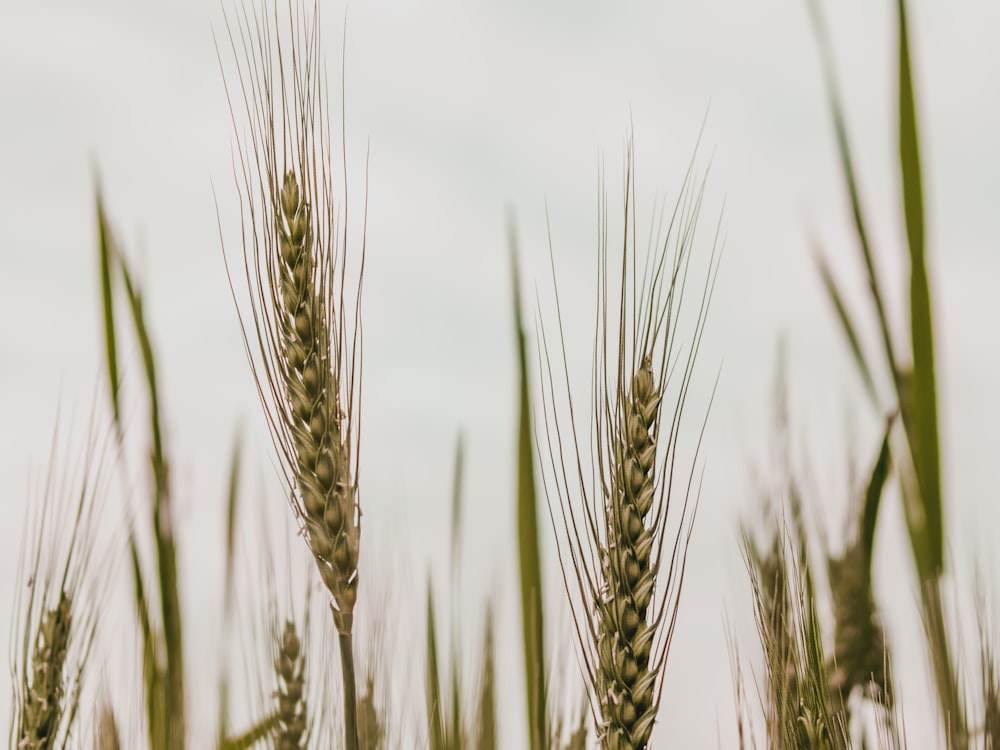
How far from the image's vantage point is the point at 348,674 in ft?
2.85

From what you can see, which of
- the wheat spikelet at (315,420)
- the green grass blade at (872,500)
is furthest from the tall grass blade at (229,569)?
the green grass blade at (872,500)

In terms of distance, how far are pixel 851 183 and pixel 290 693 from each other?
1.06 metres

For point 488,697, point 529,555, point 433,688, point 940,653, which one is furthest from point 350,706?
point 488,697

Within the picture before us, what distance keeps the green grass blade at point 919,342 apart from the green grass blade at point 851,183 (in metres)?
0.05

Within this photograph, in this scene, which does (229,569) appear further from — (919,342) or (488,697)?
(919,342)

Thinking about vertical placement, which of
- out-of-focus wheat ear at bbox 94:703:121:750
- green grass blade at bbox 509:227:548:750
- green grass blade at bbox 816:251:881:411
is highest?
green grass blade at bbox 816:251:881:411

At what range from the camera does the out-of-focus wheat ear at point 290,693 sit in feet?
4.73

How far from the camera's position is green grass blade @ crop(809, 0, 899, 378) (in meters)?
1.21

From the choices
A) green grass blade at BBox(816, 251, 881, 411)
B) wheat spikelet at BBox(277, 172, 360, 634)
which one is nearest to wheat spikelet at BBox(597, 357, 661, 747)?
wheat spikelet at BBox(277, 172, 360, 634)

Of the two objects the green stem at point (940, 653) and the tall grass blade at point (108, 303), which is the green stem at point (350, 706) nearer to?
the green stem at point (940, 653)

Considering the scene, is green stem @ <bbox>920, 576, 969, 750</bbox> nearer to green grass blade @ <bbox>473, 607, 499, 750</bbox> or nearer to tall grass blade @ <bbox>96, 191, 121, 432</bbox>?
green grass blade @ <bbox>473, 607, 499, 750</bbox>

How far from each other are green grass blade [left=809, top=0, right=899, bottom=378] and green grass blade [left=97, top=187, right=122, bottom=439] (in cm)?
108

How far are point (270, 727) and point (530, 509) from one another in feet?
1.68

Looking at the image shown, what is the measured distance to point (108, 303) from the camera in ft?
5.30
